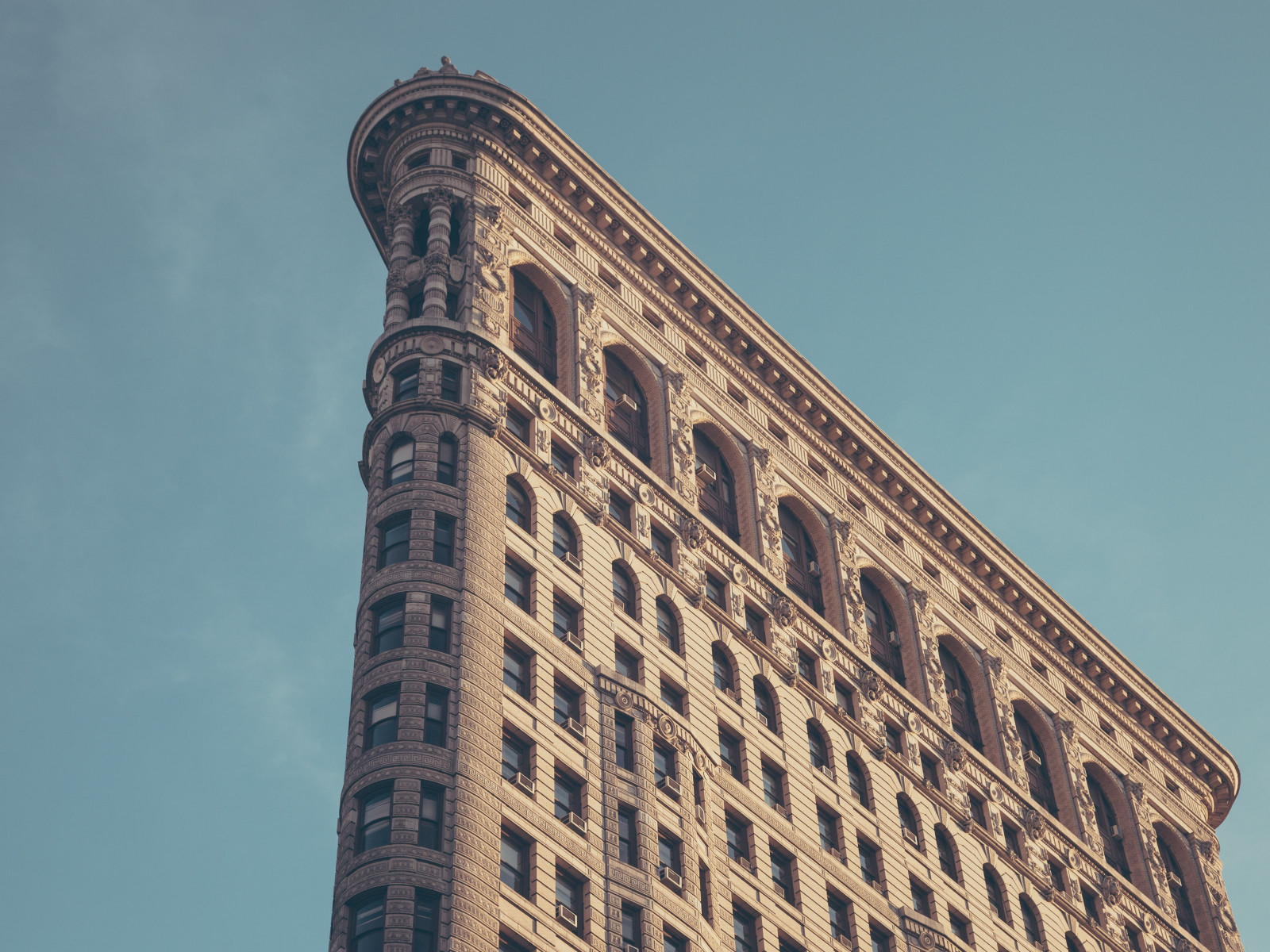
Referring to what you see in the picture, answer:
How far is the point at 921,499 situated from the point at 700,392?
16.2 metres

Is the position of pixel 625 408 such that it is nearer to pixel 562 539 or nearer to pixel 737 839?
pixel 562 539

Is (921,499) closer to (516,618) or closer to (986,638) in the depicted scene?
(986,638)

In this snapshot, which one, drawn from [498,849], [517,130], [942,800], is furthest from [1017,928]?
[517,130]

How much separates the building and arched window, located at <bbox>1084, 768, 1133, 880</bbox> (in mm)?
230

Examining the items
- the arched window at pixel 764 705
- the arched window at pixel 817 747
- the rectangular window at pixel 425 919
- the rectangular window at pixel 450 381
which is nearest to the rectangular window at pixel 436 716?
the rectangular window at pixel 425 919

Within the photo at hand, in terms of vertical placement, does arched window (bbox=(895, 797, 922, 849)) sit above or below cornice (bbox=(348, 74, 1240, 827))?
below

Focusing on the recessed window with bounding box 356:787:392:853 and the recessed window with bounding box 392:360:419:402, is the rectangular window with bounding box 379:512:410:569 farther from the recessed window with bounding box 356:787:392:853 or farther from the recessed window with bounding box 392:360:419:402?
the recessed window with bounding box 356:787:392:853

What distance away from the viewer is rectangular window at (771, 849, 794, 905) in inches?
2864

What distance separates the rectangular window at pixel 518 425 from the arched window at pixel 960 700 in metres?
28.4

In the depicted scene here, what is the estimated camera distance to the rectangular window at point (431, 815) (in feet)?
195

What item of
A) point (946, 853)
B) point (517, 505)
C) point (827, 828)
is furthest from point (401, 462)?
point (946, 853)

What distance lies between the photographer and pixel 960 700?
98.4 m

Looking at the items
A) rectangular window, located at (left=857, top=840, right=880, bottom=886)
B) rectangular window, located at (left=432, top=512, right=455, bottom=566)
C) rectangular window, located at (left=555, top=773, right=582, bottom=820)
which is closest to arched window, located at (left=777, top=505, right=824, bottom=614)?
rectangular window, located at (left=857, top=840, right=880, bottom=886)

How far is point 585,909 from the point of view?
62.3m
